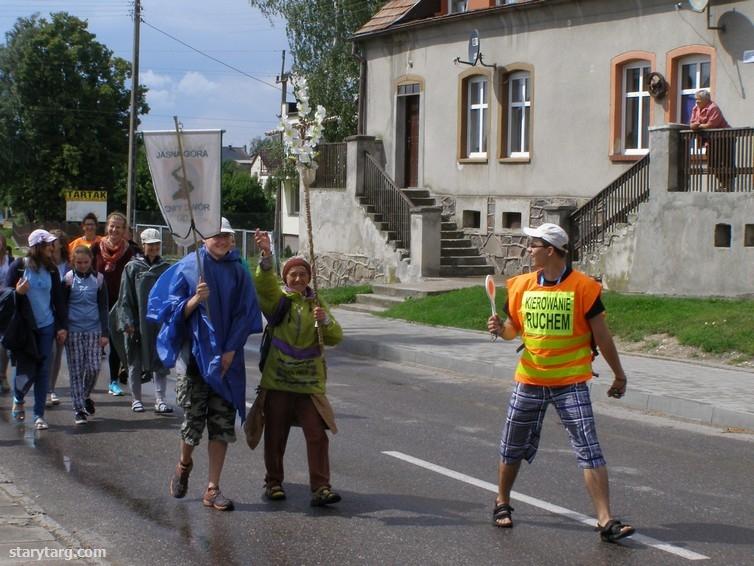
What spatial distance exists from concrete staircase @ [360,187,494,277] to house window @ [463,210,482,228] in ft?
0.89

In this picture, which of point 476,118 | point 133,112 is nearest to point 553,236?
point 476,118

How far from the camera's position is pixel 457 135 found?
27062 mm

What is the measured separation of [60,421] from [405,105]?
65.0 feet

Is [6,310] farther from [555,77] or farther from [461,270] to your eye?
[555,77]

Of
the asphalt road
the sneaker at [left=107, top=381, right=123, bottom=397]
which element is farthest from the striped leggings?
the sneaker at [left=107, top=381, right=123, bottom=397]

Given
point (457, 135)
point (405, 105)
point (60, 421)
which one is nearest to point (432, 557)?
point (60, 421)

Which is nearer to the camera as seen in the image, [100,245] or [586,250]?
[100,245]

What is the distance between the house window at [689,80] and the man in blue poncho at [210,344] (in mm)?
15889

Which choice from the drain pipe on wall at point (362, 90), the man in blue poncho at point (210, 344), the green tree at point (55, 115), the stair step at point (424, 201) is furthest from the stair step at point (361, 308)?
the green tree at point (55, 115)

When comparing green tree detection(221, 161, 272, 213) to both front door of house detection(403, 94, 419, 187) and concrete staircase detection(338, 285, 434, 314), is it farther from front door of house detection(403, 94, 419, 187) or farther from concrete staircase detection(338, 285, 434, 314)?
concrete staircase detection(338, 285, 434, 314)

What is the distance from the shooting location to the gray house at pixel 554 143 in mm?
18781

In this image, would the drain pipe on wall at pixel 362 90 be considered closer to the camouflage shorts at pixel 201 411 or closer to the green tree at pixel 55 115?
the camouflage shorts at pixel 201 411

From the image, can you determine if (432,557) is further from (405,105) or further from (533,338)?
(405,105)

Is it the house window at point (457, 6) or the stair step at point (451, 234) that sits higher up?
the house window at point (457, 6)
